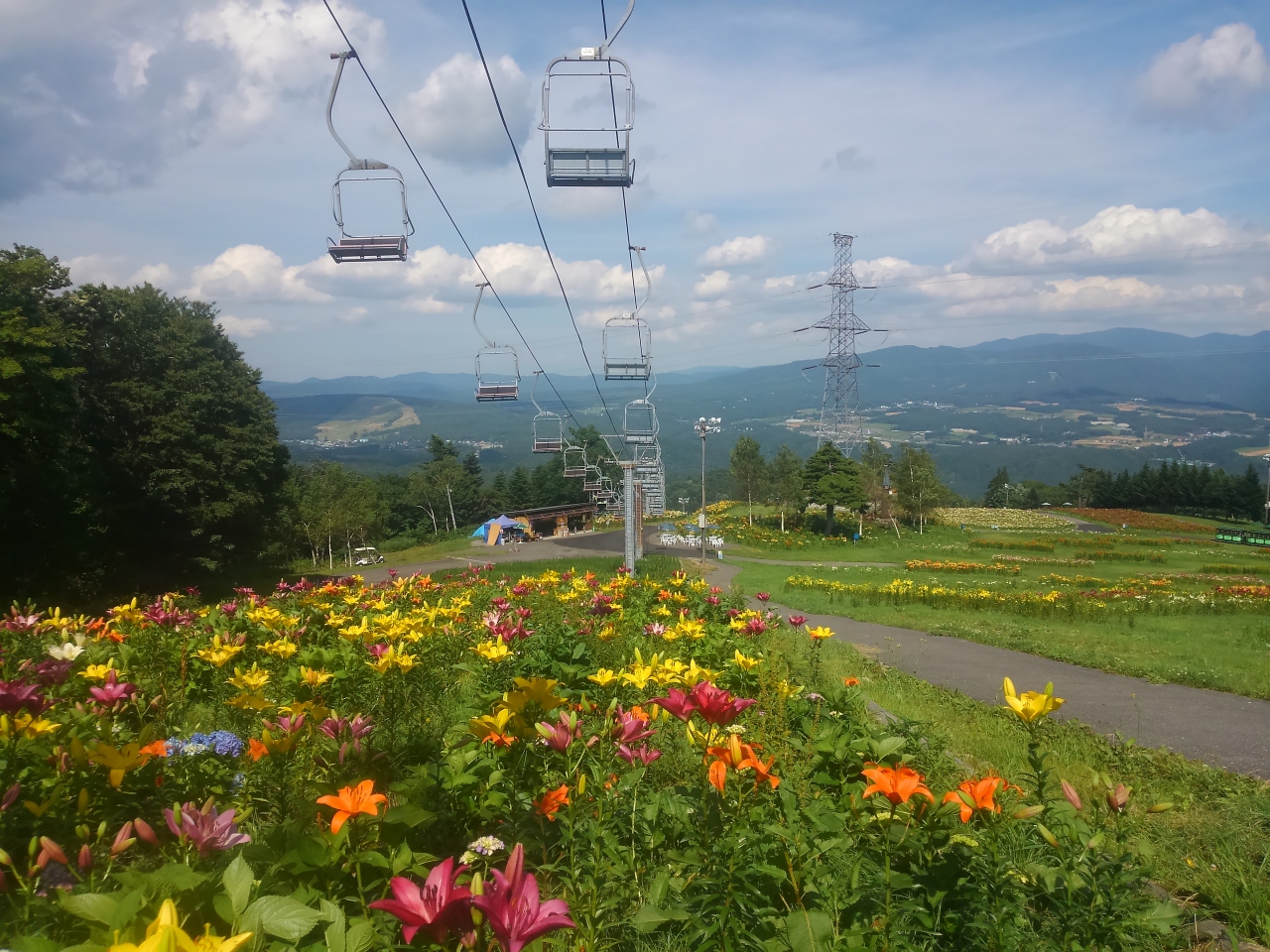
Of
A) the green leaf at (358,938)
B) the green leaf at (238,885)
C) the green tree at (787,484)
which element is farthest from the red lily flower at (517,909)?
the green tree at (787,484)

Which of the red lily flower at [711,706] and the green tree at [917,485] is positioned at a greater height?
the red lily flower at [711,706]

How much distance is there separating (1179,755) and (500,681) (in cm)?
530

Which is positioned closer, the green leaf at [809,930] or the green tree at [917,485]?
the green leaf at [809,930]

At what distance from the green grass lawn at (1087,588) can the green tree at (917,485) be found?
10.3 ft

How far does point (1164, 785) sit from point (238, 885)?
18.9ft

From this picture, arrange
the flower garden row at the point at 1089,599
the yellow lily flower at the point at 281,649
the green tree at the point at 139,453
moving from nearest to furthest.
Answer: the yellow lily flower at the point at 281,649
the flower garden row at the point at 1089,599
the green tree at the point at 139,453

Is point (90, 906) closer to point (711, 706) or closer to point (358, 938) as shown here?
point (358, 938)

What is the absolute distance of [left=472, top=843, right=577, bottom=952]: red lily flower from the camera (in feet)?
3.50

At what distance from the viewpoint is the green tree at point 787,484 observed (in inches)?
1693

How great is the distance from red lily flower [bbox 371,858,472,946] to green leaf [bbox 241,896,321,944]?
17cm

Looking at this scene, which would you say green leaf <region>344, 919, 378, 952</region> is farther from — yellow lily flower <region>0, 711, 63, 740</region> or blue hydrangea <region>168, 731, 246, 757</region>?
yellow lily flower <region>0, 711, 63, 740</region>

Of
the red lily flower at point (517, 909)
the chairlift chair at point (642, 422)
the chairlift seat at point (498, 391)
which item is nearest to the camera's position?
the red lily flower at point (517, 909)

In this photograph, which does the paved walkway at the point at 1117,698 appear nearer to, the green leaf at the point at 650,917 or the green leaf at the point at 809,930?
the green leaf at the point at 809,930

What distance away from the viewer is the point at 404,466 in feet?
551
